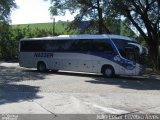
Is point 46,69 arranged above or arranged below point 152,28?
below

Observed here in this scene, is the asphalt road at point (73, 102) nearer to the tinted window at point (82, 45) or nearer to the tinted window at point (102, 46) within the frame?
the tinted window at point (102, 46)

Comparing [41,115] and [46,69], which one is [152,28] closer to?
[46,69]

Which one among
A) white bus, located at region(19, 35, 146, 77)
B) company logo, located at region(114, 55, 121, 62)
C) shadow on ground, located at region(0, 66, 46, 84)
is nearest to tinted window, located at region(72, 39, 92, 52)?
white bus, located at region(19, 35, 146, 77)

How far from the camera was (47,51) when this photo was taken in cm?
3122

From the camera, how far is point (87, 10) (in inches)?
1366

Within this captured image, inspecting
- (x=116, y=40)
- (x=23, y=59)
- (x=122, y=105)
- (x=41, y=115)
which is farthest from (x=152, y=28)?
(x=41, y=115)

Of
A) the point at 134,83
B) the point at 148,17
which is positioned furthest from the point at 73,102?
the point at 148,17

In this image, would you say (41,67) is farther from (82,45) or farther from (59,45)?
(82,45)

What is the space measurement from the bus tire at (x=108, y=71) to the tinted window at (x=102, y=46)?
3.89ft

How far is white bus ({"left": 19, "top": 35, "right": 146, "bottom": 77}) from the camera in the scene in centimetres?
2638

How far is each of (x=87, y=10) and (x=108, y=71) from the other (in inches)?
356

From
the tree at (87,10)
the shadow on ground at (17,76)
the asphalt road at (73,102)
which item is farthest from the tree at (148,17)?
the asphalt road at (73,102)

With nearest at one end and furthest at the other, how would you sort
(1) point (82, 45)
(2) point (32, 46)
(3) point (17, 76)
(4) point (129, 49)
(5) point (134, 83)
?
(5) point (134, 83)
(3) point (17, 76)
(4) point (129, 49)
(1) point (82, 45)
(2) point (32, 46)

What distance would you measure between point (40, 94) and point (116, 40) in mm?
11547
